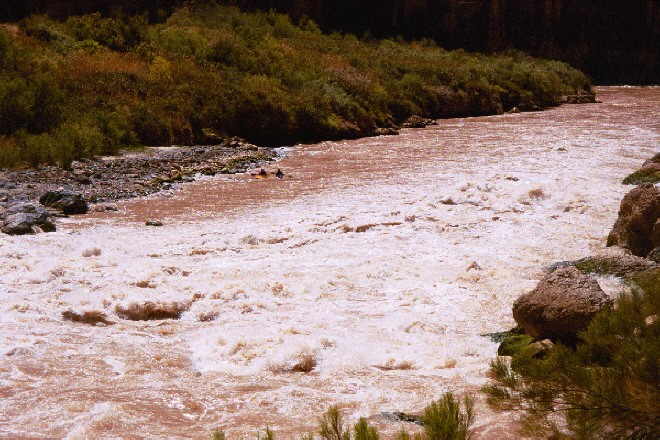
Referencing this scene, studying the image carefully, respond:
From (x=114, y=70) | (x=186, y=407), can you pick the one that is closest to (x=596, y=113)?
(x=114, y=70)

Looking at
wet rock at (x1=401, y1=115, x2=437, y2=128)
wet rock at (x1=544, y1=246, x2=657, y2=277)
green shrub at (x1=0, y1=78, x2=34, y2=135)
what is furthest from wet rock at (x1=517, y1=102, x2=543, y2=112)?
wet rock at (x1=544, y1=246, x2=657, y2=277)

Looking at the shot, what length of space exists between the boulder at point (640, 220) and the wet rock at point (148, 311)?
5.59 meters

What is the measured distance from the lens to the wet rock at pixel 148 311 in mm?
7469

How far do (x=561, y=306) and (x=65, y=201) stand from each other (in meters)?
8.90

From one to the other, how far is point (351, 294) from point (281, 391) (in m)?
2.64

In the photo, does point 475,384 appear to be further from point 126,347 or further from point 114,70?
point 114,70

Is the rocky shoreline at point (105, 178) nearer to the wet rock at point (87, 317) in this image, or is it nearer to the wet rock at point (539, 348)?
the wet rock at point (87, 317)

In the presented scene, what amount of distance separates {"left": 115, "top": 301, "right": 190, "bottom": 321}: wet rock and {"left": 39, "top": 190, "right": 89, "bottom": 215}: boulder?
5.24 metres

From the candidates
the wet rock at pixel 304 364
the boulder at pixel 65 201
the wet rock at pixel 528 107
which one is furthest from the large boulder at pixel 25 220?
the wet rock at pixel 528 107

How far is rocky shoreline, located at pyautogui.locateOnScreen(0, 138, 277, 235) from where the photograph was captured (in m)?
11.4

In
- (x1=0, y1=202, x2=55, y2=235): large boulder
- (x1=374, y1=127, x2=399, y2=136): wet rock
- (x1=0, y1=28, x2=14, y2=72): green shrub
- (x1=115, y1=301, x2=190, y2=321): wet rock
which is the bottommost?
(x1=374, y1=127, x2=399, y2=136): wet rock

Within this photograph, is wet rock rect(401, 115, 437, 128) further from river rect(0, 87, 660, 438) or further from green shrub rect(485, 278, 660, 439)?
green shrub rect(485, 278, 660, 439)

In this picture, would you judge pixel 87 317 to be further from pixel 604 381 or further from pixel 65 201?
pixel 65 201

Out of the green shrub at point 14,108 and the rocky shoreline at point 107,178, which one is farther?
the green shrub at point 14,108
